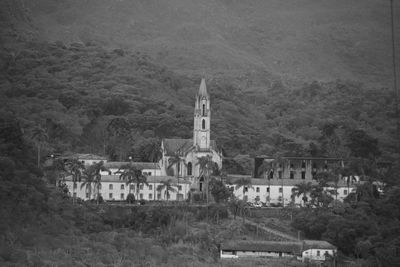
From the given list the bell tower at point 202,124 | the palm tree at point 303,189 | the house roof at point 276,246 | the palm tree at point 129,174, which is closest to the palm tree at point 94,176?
the palm tree at point 129,174

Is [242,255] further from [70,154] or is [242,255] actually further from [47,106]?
[47,106]

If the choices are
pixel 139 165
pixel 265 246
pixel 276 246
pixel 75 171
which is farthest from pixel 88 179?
pixel 276 246

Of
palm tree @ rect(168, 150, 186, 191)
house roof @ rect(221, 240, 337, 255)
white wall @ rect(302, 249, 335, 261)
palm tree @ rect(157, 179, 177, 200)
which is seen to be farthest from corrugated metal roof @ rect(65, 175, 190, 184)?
white wall @ rect(302, 249, 335, 261)

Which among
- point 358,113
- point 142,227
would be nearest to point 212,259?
point 142,227

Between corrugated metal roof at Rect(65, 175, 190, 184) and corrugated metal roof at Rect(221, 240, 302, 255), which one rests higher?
corrugated metal roof at Rect(65, 175, 190, 184)

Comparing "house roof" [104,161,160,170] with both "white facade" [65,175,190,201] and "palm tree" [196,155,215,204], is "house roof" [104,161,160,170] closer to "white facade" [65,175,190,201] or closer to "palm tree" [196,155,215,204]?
"white facade" [65,175,190,201]

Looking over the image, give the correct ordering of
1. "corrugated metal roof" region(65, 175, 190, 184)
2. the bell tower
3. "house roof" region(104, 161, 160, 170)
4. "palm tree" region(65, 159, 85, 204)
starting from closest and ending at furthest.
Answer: "palm tree" region(65, 159, 85, 204) < "corrugated metal roof" region(65, 175, 190, 184) < "house roof" region(104, 161, 160, 170) < the bell tower
